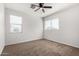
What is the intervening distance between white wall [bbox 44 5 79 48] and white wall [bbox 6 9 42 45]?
197 millimetres

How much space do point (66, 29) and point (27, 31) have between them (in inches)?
33.6

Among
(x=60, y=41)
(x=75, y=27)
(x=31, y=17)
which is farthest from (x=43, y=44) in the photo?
(x=75, y=27)

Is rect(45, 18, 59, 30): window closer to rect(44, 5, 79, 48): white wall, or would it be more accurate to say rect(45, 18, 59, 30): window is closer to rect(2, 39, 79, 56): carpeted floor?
rect(44, 5, 79, 48): white wall

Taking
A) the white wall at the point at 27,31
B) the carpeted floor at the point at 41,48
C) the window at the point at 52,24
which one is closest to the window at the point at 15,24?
the white wall at the point at 27,31

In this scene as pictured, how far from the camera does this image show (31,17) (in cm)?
168

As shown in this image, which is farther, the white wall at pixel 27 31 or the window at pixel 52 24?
the window at pixel 52 24

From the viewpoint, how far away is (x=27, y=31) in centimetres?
171

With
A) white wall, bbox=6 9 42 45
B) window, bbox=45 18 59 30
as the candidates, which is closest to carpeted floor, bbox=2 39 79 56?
white wall, bbox=6 9 42 45

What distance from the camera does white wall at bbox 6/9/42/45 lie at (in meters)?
1.52

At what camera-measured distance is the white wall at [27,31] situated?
4.98ft

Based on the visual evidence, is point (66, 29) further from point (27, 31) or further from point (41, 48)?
point (27, 31)

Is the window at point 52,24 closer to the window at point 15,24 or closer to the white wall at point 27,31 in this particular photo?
the white wall at point 27,31

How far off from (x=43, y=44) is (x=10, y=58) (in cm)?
74

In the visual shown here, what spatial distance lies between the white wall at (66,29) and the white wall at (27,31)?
0.20 m
